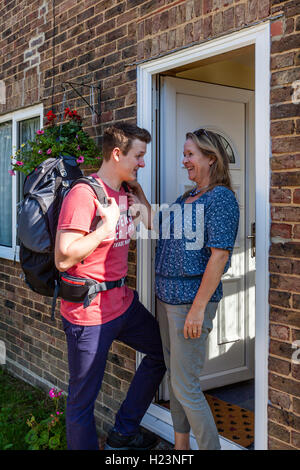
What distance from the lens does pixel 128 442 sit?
10.2ft

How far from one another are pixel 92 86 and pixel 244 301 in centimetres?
220

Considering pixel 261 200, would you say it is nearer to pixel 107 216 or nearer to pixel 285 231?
pixel 285 231

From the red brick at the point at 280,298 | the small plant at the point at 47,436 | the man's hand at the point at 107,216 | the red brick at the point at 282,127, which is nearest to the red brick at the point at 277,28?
the red brick at the point at 282,127

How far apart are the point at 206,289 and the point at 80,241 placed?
0.68 m

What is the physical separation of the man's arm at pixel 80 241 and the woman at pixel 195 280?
1.45 feet

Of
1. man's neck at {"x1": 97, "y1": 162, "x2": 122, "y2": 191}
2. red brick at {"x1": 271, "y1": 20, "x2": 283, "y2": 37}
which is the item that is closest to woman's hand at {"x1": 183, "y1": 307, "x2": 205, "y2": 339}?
man's neck at {"x1": 97, "y1": 162, "x2": 122, "y2": 191}

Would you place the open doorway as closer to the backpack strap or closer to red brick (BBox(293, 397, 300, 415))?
the backpack strap

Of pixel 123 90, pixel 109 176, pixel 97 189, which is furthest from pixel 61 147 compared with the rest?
pixel 97 189

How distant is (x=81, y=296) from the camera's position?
8.47 feet

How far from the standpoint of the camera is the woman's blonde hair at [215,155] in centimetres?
265

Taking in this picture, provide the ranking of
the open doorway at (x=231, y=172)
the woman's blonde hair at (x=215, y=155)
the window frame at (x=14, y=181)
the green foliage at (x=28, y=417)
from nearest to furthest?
the woman's blonde hair at (x=215, y=155) → the green foliage at (x=28, y=417) → the open doorway at (x=231, y=172) → the window frame at (x=14, y=181)

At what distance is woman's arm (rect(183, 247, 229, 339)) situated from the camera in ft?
7.96

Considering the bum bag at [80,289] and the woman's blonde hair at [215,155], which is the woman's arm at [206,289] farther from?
the bum bag at [80,289]

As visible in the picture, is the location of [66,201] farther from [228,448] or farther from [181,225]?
[228,448]
